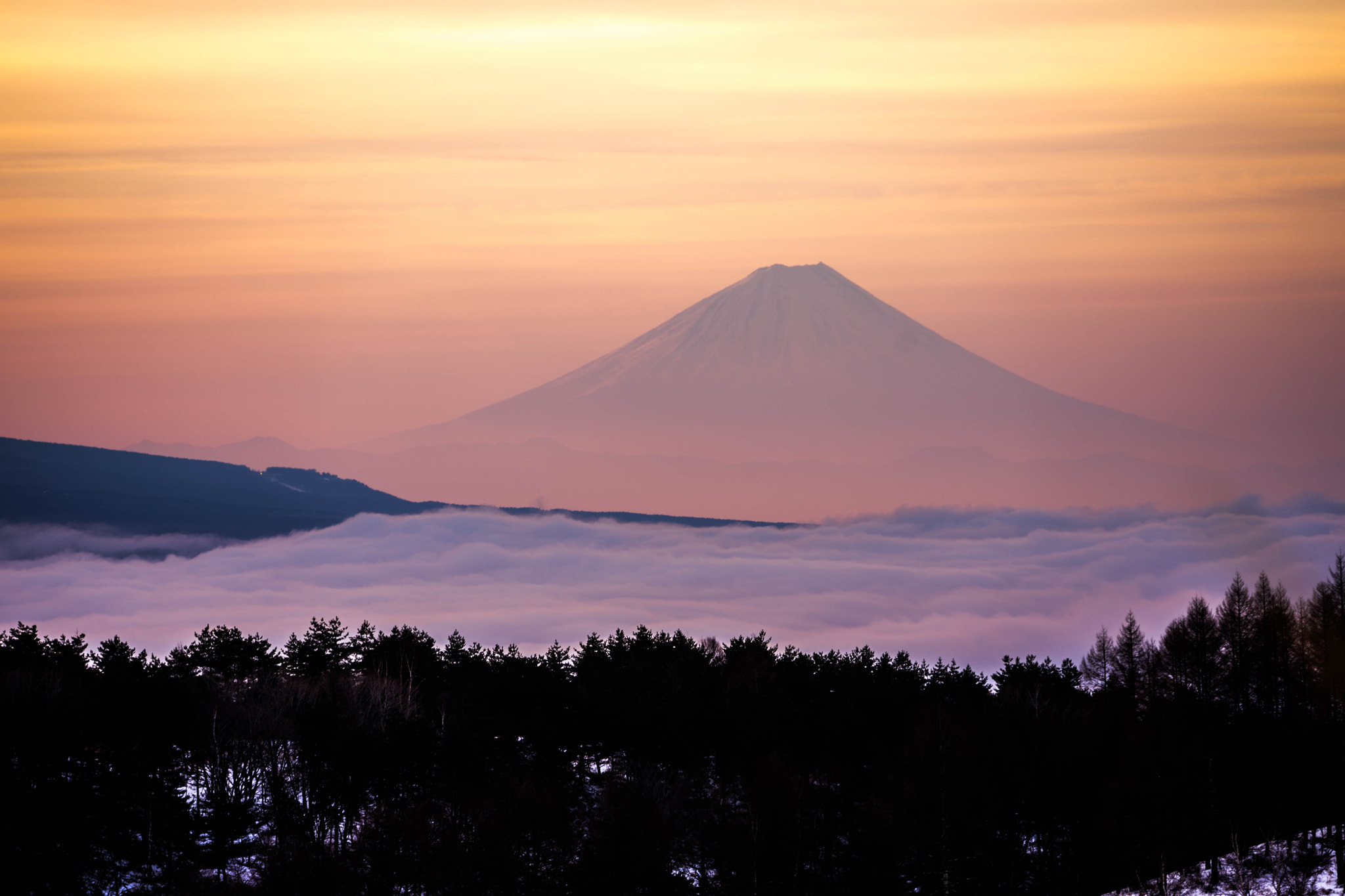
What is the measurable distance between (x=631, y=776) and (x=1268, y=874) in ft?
94.0

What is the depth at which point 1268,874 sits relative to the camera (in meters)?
56.2

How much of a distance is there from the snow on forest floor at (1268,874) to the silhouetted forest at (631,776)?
105 cm

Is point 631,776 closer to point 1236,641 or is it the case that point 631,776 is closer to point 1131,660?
point 1236,641

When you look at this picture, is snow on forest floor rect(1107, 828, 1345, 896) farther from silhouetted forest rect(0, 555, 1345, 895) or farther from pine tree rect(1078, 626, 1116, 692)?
Result: pine tree rect(1078, 626, 1116, 692)

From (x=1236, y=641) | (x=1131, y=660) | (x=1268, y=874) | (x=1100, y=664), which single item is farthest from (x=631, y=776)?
(x=1100, y=664)

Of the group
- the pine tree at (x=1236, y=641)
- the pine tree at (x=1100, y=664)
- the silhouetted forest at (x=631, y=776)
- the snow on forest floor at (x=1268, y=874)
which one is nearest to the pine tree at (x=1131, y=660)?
Answer: the pine tree at (x=1100, y=664)

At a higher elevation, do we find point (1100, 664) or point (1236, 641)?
point (1236, 641)

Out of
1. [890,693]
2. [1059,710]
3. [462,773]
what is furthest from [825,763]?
[462,773]

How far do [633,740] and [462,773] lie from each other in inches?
387

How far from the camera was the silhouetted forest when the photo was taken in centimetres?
5412

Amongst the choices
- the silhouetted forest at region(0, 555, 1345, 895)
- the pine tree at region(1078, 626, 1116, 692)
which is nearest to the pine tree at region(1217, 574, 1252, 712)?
the silhouetted forest at region(0, 555, 1345, 895)

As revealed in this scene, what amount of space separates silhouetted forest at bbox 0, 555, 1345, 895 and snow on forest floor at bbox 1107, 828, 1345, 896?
1.05 m

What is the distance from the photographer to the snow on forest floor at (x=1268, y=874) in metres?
53.4

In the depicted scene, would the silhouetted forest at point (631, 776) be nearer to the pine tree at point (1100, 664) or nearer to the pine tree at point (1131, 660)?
the pine tree at point (1131, 660)
